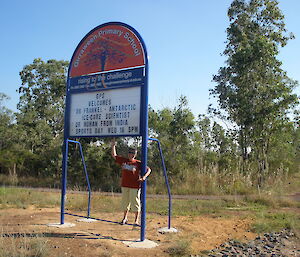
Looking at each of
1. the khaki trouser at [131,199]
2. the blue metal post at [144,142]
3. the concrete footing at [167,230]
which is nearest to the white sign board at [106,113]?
the blue metal post at [144,142]

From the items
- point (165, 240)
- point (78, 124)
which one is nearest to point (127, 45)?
point (78, 124)

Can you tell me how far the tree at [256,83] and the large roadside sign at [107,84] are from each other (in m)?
9.94

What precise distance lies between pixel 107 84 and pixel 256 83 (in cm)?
1139

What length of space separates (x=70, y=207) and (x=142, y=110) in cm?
544

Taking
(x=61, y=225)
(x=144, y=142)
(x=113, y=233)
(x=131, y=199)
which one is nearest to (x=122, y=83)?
(x=144, y=142)

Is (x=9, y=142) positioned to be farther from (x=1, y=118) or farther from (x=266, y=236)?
(x=266, y=236)

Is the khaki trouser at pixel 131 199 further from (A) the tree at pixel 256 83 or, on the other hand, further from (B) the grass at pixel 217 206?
(A) the tree at pixel 256 83

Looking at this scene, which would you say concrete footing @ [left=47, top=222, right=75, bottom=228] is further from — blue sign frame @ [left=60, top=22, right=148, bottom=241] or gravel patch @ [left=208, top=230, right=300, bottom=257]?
gravel patch @ [left=208, top=230, right=300, bottom=257]

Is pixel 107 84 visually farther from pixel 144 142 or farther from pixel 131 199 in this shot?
pixel 131 199

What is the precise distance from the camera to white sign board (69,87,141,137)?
622cm

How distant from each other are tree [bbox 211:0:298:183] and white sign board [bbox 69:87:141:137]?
9917mm

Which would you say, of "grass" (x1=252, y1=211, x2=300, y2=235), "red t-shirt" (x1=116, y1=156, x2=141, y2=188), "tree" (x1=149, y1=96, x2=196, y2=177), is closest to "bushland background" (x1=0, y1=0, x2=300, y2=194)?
"tree" (x1=149, y1=96, x2=196, y2=177)

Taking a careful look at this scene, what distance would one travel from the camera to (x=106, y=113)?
22.1ft

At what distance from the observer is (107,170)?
20.4 metres
